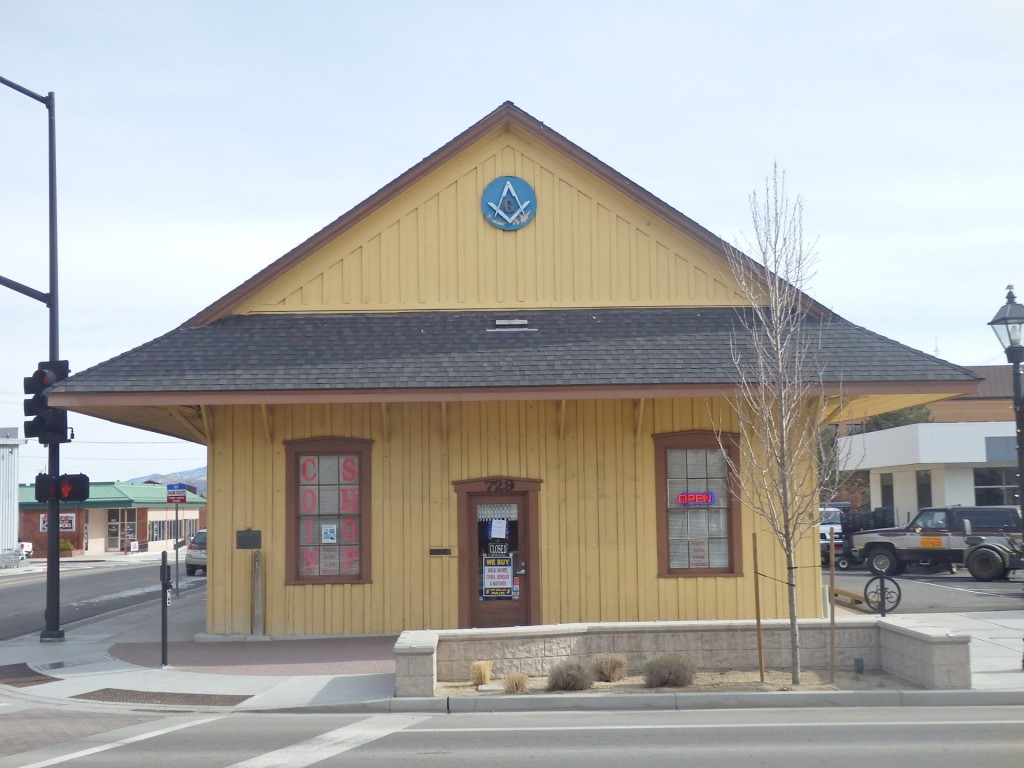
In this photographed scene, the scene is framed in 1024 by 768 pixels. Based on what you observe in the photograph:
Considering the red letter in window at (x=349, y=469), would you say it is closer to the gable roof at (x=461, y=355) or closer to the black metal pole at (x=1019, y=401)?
the gable roof at (x=461, y=355)

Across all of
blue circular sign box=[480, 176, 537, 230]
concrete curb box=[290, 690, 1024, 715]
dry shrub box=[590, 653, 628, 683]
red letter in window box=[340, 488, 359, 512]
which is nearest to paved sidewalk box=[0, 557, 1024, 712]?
concrete curb box=[290, 690, 1024, 715]

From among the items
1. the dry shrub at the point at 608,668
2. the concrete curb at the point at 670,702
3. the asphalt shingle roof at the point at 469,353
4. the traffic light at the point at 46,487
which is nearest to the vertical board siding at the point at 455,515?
the asphalt shingle roof at the point at 469,353

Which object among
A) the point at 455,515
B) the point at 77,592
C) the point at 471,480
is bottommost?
the point at 77,592

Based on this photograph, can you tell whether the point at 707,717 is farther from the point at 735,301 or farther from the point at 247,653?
the point at 735,301

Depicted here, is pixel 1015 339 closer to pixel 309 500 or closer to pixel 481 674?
pixel 481 674

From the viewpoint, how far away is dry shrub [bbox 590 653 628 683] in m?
13.0

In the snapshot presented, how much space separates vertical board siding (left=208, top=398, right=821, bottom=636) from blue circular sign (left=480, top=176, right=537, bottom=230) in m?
3.21

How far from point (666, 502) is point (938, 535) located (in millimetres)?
14843

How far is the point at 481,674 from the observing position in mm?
12773

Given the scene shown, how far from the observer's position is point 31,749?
32.6 feet

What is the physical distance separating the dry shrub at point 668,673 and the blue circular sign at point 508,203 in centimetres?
838

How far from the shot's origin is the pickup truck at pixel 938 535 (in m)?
28.5

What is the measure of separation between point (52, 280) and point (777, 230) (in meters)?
12.0

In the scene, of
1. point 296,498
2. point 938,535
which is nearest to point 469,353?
point 296,498
